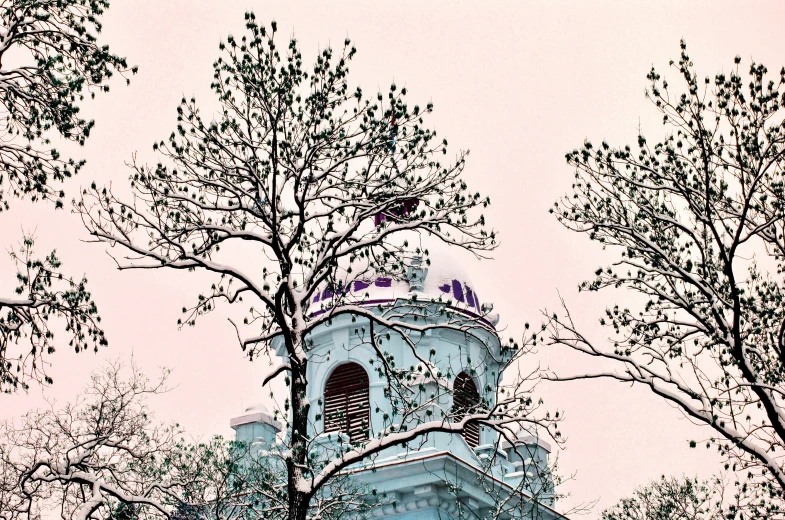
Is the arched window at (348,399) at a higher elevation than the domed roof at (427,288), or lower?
lower

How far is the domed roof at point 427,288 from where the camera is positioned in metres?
26.4

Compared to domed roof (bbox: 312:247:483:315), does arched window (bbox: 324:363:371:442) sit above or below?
below

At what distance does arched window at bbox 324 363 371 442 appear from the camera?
2581 cm

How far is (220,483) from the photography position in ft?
56.9

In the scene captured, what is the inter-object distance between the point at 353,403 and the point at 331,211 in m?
11.8

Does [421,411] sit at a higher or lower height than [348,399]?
lower

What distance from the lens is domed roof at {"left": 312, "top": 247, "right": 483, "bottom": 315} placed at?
86.6 feet

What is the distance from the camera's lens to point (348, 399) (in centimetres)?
2645

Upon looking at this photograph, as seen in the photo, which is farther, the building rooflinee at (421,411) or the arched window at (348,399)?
the arched window at (348,399)

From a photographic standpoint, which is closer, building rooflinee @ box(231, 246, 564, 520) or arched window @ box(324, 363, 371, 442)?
building rooflinee @ box(231, 246, 564, 520)

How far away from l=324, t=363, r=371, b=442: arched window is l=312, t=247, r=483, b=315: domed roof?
1.65 metres

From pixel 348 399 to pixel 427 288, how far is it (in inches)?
128

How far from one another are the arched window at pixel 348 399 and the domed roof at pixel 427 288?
1.65 meters

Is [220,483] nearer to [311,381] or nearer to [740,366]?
[740,366]
